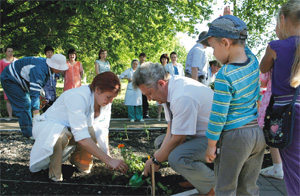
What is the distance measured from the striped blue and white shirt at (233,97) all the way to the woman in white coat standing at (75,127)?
4.23ft

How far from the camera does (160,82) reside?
102 inches

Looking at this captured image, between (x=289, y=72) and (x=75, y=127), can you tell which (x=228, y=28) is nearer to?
(x=289, y=72)

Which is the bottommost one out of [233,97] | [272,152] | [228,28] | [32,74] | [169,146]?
[272,152]

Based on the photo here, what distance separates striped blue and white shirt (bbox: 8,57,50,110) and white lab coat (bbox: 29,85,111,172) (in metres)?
1.55

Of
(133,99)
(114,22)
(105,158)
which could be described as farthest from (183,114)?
(114,22)

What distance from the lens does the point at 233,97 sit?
1.91 meters

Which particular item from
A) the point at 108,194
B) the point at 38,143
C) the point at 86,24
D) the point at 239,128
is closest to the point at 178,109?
the point at 239,128

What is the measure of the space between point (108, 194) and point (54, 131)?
97 centimetres

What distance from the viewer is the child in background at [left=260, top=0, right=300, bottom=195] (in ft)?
6.33

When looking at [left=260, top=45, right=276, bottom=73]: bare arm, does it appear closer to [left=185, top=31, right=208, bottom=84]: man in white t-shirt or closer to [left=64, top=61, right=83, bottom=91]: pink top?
[left=185, top=31, right=208, bottom=84]: man in white t-shirt

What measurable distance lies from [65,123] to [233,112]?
7.04 feet

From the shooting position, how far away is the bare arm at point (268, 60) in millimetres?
2086

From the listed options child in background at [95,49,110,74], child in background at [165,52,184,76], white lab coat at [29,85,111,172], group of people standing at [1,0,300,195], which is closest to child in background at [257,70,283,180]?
group of people standing at [1,0,300,195]

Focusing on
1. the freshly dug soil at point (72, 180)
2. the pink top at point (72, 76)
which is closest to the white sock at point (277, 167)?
the freshly dug soil at point (72, 180)
